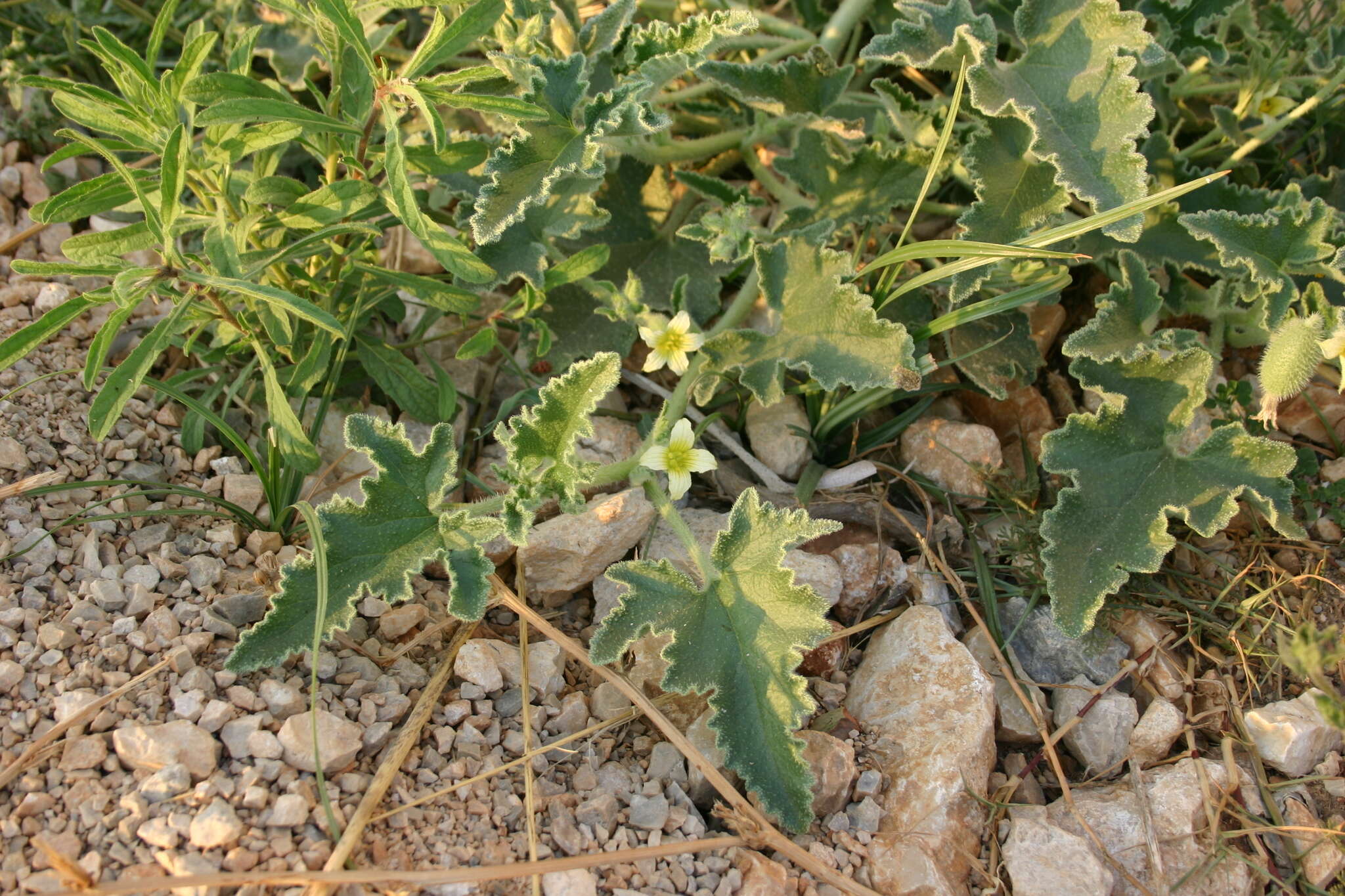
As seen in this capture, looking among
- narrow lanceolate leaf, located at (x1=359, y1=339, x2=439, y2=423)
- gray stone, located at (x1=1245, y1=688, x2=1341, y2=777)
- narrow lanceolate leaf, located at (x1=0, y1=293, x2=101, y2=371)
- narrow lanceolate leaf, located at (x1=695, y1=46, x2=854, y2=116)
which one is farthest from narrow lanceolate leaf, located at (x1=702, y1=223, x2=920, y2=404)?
narrow lanceolate leaf, located at (x1=0, y1=293, x2=101, y2=371)

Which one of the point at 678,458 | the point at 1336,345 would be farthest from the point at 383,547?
the point at 1336,345

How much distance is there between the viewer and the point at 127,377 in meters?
2.21

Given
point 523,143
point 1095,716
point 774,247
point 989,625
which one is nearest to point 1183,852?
point 1095,716

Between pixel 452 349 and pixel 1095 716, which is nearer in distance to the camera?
pixel 1095 716

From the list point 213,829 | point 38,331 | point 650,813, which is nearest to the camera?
point 213,829

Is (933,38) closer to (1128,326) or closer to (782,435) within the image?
(1128,326)

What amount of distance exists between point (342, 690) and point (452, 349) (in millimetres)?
1194

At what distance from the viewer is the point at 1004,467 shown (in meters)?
2.87

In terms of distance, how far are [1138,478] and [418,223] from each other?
1819 millimetres

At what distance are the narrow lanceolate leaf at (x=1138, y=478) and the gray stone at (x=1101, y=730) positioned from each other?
229mm

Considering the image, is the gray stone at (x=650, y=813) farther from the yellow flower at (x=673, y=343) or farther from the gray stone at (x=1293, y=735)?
the gray stone at (x=1293, y=735)

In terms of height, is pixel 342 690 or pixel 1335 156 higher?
pixel 1335 156

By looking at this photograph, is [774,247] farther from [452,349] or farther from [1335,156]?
[1335,156]

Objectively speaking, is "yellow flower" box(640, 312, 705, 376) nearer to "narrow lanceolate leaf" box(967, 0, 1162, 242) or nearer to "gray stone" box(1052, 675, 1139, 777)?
"narrow lanceolate leaf" box(967, 0, 1162, 242)
